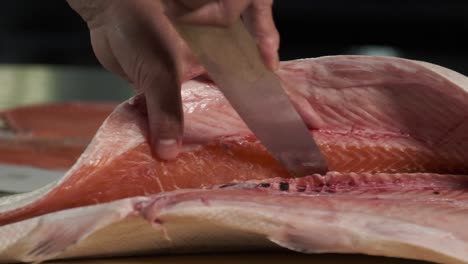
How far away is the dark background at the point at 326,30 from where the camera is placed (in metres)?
5.99

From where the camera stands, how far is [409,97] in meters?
1.50

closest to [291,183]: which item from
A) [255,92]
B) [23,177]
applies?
[255,92]

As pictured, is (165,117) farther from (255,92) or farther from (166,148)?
(255,92)

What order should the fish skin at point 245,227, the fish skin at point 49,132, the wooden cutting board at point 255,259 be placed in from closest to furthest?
the fish skin at point 245,227
the wooden cutting board at point 255,259
the fish skin at point 49,132

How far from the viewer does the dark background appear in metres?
5.99

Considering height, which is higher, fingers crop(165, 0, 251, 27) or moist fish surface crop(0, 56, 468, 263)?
fingers crop(165, 0, 251, 27)

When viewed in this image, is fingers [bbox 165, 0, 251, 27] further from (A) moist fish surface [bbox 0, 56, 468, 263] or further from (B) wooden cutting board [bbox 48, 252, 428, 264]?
(B) wooden cutting board [bbox 48, 252, 428, 264]

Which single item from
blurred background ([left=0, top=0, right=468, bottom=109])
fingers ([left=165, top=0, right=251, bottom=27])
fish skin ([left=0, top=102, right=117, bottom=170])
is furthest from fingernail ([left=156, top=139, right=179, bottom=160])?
blurred background ([left=0, top=0, right=468, bottom=109])

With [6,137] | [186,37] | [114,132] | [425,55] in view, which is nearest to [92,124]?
[6,137]

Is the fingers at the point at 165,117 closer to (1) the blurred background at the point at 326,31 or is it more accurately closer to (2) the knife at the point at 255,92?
(2) the knife at the point at 255,92

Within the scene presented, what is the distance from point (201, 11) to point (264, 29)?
9.7 inches

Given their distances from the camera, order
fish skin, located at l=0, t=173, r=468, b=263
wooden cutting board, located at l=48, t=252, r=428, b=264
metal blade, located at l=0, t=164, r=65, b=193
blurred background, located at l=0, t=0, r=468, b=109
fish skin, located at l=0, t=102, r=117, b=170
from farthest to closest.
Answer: blurred background, located at l=0, t=0, r=468, b=109 → fish skin, located at l=0, t=102, r=117, b=170 → metal blade, located at l=0, t=164, r=65, b=193 → wooden cutting board, located at l=48, t=252, r=428, b=264 → fish skin, located at l=0, t=173, r=468, b=263

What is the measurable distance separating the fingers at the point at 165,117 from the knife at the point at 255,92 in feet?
0.37

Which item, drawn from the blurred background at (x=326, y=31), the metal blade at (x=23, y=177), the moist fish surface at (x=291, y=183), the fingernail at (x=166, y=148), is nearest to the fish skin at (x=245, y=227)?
the moist fish surface at (x=291, y=183)
